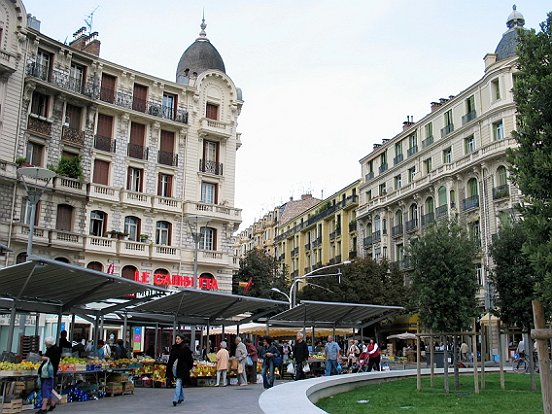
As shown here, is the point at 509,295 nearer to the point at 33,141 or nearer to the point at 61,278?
the point at 61,278

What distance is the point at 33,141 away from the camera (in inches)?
1293

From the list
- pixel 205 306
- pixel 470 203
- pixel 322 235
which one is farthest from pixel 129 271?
pixel 322 235

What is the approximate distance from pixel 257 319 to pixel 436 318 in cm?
1067

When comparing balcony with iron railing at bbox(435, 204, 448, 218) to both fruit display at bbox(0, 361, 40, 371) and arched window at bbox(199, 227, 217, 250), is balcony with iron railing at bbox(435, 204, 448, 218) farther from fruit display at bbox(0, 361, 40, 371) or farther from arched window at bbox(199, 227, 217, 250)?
fruit display at bbox(0, 361, 40, 371)

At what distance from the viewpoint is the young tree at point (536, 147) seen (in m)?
7.62

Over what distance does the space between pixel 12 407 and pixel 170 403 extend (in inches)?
140


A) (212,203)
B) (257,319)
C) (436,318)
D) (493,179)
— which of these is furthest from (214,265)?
(436,318)

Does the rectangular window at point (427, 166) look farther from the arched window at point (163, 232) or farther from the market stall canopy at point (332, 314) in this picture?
the market stall canopy at point (332, 314)

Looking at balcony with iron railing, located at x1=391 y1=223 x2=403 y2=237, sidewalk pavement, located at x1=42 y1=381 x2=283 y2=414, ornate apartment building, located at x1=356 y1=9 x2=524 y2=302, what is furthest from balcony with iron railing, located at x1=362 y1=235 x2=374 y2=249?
sidewalk pavement, located at x1=42 y1=381 x2=283 y2=414

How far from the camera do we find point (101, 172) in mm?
35688

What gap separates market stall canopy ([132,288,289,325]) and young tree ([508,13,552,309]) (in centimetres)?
1272

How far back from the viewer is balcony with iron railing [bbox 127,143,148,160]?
121 ft

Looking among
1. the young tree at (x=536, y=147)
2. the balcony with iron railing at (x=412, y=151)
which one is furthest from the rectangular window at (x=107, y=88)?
the young tree at (x=536, y=147)

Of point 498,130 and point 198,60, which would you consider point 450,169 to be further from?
point 198,60
